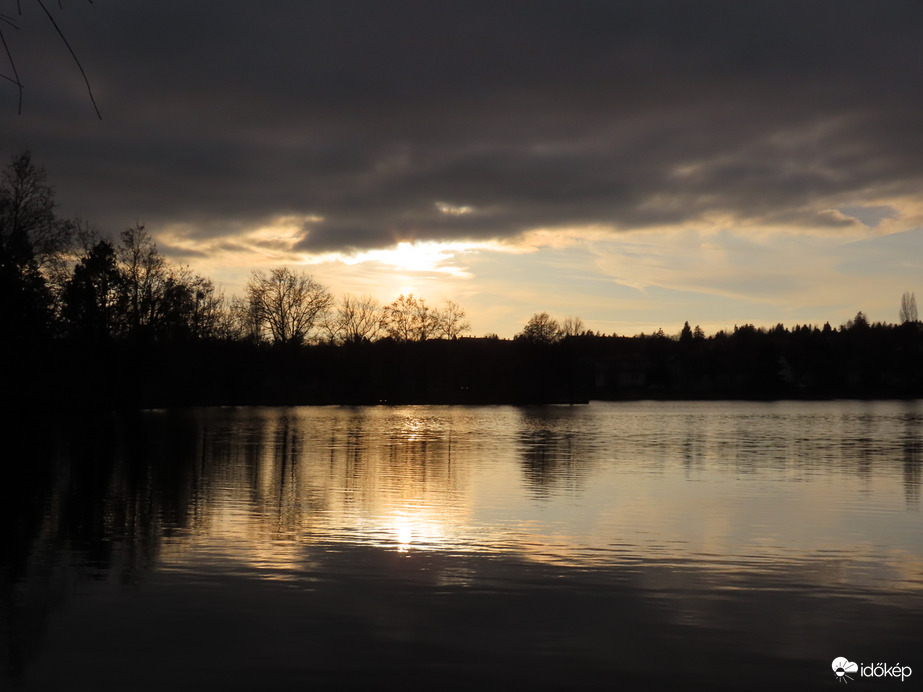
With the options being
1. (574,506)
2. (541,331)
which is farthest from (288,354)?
(574,506)

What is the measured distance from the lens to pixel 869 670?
23.6 ft

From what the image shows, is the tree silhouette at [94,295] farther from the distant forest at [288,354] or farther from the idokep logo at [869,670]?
the idokep logo at [869,670]

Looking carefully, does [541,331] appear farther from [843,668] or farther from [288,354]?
[843,668]

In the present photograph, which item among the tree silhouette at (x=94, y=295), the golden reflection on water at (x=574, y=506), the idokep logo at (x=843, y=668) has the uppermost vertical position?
the tree silhouette at (x=94, y=295)

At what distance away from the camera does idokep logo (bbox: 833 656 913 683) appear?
7059 millimetres

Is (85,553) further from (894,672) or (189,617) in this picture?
(894,672)

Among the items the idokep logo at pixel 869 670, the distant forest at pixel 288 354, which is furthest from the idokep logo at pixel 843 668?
the distant forest at pixel 288 354

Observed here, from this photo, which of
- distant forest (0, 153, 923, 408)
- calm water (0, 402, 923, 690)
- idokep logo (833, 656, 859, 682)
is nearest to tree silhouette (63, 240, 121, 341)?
distant forest (0, 153, 923, 408)

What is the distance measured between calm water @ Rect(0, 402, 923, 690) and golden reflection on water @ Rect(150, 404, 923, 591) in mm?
82

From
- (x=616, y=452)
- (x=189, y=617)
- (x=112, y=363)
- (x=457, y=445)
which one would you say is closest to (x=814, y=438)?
(x=616, y=452)

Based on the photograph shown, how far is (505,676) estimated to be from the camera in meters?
6.96

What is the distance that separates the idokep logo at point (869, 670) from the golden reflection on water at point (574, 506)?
311 cm

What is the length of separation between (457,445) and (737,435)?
1570 cm

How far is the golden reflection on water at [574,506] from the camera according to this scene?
11.9 meters
